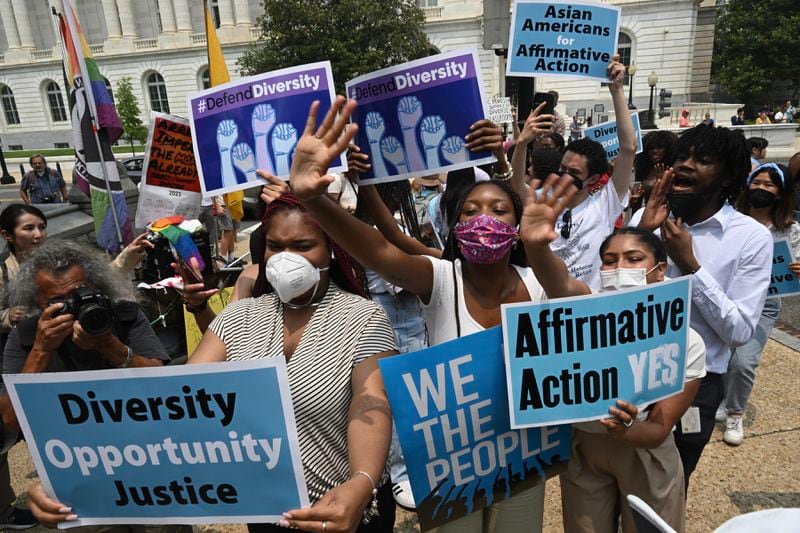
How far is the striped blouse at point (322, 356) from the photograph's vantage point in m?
1.70

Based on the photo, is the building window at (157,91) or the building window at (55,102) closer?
the building window at (157,91)

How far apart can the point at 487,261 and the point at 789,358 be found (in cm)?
435

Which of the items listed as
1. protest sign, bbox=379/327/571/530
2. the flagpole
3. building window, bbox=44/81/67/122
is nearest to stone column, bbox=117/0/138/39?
building window, bbox=44/81/67/122

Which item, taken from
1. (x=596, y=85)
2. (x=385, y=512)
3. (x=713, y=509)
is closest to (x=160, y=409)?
(x=385, y=512)

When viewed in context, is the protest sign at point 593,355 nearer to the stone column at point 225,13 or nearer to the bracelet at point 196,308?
the bracelet at point 196,308

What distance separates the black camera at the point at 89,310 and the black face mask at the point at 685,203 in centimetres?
248

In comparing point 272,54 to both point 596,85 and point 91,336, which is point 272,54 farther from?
point 91,336

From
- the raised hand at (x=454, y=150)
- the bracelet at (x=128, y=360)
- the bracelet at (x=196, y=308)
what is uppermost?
the raised hand at (x=454, y=150)

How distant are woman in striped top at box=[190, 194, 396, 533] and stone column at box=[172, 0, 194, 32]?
5077 cm

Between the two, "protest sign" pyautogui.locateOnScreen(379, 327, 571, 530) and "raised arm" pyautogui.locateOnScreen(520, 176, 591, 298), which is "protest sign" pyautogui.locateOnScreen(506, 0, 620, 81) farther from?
"protest sign" pyautogui.locateOnScreen(379, 327, 571, 530)

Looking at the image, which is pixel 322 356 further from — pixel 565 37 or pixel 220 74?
pixel 220 74

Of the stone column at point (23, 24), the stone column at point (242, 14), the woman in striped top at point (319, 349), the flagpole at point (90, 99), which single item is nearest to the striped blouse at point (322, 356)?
the woman in striped top at point (319, 349)

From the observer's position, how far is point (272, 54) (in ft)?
96.6

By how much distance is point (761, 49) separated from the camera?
3928 cm
